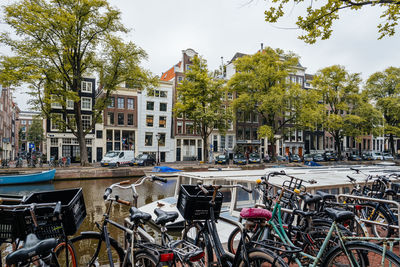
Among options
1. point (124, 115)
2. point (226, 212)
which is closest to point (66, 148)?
point (124, 115)

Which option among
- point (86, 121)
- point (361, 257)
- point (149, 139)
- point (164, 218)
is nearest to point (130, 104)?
point (149, 139)

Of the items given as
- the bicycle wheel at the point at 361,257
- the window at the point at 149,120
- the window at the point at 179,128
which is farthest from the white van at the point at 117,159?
the bicycle wheel at the point at 361,257

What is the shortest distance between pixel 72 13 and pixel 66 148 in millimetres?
16682

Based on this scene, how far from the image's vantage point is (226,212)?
6.54m

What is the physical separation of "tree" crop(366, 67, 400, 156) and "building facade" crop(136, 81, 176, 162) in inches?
1218

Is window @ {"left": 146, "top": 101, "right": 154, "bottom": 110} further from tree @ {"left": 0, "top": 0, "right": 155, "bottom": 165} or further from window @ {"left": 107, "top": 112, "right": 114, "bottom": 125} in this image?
tree @ {"left": 0, "top": 0, "right": 155, "bottom": 165}

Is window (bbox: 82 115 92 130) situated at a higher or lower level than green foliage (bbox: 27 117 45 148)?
higher

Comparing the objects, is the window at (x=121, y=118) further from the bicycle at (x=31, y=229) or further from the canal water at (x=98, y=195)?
the bicycle at (x=31, y=229)

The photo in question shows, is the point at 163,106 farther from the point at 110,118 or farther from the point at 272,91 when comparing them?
the point at 272,91

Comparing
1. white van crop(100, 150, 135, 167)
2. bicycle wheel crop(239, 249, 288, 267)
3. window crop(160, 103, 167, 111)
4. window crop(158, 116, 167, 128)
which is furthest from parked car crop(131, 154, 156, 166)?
bicycle wheel crop(239, 249, 288, 267)

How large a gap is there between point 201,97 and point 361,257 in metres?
27.1

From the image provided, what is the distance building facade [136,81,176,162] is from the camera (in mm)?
36906

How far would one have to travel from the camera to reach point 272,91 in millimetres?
31203

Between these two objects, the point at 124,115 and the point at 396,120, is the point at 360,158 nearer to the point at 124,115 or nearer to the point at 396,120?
the point at 396,120
